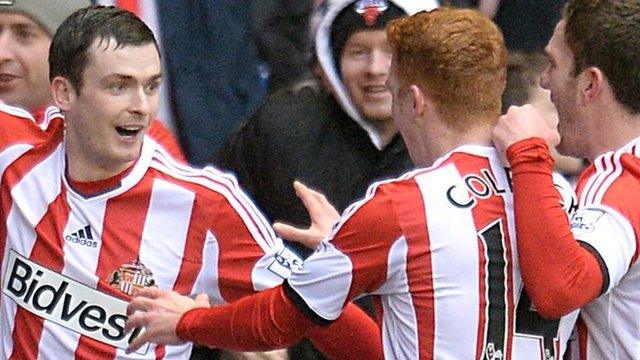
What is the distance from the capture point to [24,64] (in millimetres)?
5160

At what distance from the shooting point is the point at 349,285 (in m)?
3.89

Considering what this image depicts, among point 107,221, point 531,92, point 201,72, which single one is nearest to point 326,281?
point 107,221

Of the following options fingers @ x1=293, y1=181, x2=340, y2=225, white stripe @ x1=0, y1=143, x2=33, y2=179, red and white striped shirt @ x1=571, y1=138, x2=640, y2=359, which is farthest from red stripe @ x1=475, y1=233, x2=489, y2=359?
white stripe @ x1=0, y1=143, x2=33, y2=179

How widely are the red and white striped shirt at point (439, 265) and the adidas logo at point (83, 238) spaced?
76cm

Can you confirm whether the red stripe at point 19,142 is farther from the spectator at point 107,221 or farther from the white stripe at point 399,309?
the white stripe at point 399,309

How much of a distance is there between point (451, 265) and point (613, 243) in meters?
0.36

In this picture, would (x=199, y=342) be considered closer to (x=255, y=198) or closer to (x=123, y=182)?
(x=123, y=182)

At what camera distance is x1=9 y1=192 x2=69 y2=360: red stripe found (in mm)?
4477

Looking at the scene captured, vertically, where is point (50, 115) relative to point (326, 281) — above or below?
above

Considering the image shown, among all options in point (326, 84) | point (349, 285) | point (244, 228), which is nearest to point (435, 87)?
point (349, 285)

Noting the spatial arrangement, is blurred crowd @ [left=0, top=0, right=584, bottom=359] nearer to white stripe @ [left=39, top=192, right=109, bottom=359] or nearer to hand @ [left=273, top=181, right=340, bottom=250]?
white stripe @ [left=39, top=192, right=109, bottom=359]

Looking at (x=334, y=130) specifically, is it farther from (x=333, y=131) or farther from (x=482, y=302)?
(x=482, y=302)

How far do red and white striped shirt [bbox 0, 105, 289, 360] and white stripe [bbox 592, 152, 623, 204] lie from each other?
88 cm

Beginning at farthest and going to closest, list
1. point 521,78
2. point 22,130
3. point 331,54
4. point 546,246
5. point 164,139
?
point 521,78
point 331,54
point 164,139
point 22,130
point 546,246
